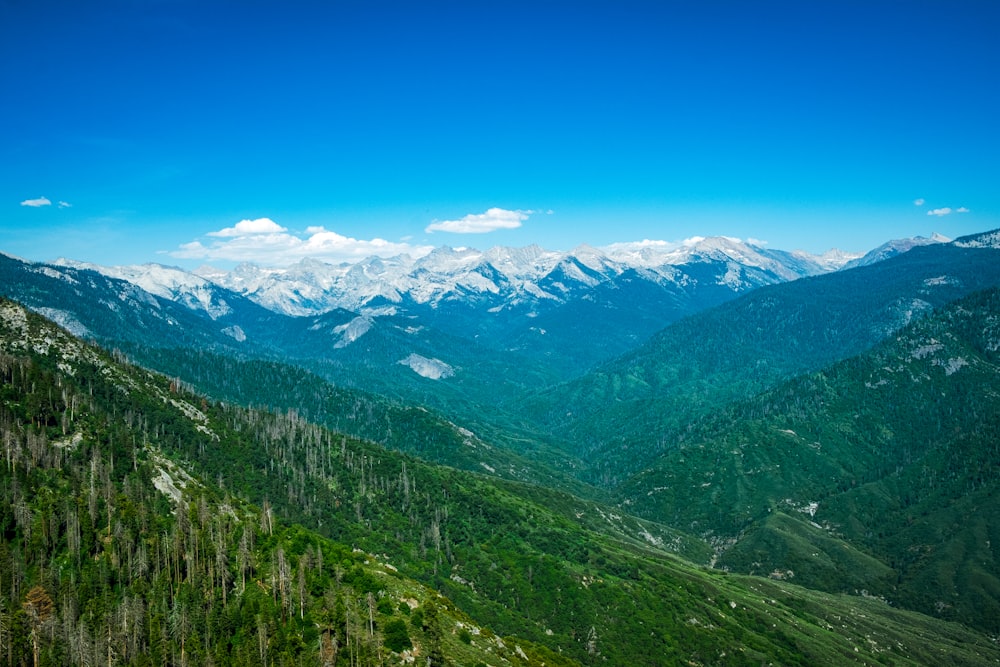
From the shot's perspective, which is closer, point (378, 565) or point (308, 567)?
point (308, 567)

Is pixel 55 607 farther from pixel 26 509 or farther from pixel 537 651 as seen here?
pixel 537 651

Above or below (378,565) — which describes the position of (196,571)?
above

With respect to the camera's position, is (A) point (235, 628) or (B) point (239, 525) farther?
(B) point (239, 525)

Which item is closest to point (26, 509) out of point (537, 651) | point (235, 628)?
point (235, 628)

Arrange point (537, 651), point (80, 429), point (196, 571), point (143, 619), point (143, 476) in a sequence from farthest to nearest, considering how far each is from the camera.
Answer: point (80, 429)
point (143, 476)
point (537, 651)
point (196, 571)
point (143, 619)

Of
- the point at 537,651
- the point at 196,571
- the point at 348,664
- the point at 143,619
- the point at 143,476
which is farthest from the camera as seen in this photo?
the point at 143,476

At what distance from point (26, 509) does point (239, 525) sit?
4455cm

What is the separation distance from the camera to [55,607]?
Result: 118 metres

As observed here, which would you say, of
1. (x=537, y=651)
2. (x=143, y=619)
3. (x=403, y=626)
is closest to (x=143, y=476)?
(x=143, y=619)

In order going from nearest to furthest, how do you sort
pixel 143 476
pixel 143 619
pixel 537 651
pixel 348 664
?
1. pixel 348 664
2. pixel 143 619
3. pixel 537 651
4. pixel 143 476

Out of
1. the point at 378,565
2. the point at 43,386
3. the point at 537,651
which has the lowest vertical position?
the point at 537,651

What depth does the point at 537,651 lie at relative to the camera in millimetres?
159000

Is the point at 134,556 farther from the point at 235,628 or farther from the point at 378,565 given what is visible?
the point at 378,565

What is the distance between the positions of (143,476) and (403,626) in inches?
3697
